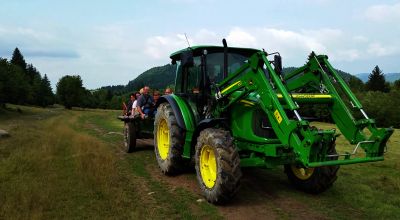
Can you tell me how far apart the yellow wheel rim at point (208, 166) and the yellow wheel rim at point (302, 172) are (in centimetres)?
188

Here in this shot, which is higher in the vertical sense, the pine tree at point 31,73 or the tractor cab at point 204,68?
the pine tree at point 31,73

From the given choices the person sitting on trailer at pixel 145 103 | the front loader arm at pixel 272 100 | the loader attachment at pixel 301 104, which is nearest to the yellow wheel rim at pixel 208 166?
the loader attachment at pixel 301 104

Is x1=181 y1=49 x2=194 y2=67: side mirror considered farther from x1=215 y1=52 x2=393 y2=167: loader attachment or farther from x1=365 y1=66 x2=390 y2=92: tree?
x1=365 y1=66 x2=390 y2=92: tree

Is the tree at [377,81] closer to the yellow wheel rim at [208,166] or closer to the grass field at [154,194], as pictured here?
the grass field at [154,194]

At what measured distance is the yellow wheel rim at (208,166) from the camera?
722cm

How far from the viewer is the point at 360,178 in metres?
9.30

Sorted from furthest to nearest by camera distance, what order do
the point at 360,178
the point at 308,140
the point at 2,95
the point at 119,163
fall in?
the point at 2,95
the point at 119,163
the point at 360,178
the point at 308,140

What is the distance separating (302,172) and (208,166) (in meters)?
1.96

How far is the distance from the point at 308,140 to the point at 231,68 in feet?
10.6

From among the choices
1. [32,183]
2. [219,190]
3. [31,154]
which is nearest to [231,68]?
[219,190]

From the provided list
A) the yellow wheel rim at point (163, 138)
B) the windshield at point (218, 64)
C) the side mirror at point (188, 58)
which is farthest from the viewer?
the yellow wheel rim at point (163, 138)

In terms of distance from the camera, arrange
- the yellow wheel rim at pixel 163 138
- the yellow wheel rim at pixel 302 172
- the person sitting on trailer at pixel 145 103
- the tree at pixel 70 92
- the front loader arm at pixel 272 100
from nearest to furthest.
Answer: the front loader arm at pixel 272 100
the yellow wheel rim at pixel 302 172
the yellow wheel rim at pixel 163 138
the person sitting on trailer at pixel 145 103
the tree at pixel 70 92

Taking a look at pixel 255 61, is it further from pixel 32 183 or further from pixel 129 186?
pixel 32 183

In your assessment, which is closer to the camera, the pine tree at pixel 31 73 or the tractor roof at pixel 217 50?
the tractor roof at pixel 217 50
